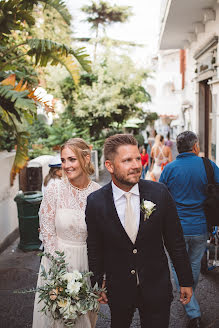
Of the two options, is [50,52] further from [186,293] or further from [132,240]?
[186,293]

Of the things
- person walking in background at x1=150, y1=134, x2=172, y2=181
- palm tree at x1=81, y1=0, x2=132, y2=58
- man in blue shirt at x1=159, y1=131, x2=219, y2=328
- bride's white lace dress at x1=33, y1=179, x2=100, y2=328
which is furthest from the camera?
palm tree at x1=81, y1=0, x2=132, y2=58

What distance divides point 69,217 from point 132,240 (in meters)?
0.77

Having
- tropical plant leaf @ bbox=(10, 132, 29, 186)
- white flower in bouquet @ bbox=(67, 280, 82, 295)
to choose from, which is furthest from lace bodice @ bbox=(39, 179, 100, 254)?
tropical plant leaf @ bbox=(10, 132, 29, 186)

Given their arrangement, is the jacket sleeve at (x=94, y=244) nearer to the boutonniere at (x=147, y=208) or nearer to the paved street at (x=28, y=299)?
the boutonniere at (x=147, y=208)

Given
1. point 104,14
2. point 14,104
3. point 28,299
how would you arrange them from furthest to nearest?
1. point 104,14
2. point 14,104
3. point 28,299

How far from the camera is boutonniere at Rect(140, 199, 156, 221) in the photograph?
263 centimetres

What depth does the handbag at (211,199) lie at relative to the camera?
163 inches

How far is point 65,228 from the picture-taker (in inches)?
130

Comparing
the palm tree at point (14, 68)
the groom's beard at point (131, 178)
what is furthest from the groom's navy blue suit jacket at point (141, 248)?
the palm tree at point (14, 68)

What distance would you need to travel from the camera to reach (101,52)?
20.1 meters

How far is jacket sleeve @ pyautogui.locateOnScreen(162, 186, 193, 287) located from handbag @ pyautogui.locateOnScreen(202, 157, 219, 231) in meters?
1.44

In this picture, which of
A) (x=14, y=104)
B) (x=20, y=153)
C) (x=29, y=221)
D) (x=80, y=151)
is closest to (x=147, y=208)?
(x=80, y=151)

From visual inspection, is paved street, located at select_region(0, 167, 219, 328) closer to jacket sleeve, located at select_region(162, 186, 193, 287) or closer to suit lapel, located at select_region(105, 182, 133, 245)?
jacket sleeve, located at select_region(162, 186, 193, 287)

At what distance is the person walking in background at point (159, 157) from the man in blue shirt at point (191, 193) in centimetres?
554
